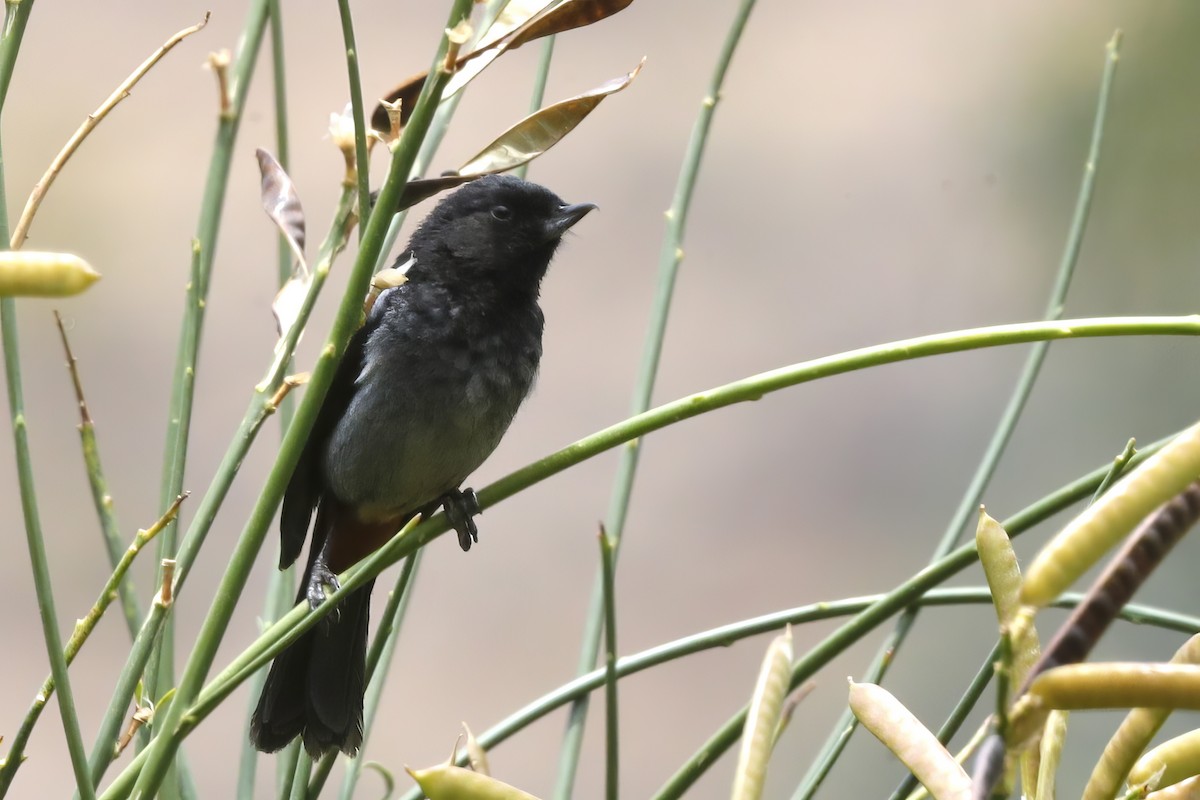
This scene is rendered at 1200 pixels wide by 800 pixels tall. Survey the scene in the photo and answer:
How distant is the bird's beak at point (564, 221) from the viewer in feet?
5.83

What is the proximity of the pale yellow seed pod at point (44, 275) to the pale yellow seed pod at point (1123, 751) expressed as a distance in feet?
1.68

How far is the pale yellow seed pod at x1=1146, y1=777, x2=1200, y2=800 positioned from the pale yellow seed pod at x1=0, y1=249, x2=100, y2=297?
58 centimetres

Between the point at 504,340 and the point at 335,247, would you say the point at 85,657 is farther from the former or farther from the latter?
the point at 335,247

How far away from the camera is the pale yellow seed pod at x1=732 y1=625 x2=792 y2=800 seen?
60 centimetres

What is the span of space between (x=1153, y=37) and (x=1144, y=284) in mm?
683

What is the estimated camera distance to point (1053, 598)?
46 centimetres

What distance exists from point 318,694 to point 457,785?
2.67 feet

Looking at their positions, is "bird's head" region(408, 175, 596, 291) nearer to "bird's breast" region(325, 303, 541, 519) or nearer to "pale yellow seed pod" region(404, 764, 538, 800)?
"bird's breast" region(325, 303, 541, 519)

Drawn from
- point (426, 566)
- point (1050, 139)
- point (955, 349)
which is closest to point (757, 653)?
point (426, 566)

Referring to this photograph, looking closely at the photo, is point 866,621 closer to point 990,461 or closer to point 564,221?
point 990,461

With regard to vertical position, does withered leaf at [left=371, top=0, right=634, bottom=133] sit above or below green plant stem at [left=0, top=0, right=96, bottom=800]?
above

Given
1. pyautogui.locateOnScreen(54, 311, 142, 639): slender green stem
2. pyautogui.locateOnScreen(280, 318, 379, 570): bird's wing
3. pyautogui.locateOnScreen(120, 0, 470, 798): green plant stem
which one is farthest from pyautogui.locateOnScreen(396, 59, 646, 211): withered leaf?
pyautogui.locateOnScreen(280, 318, 379, 570): bird's wing

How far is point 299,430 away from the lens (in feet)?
2.16

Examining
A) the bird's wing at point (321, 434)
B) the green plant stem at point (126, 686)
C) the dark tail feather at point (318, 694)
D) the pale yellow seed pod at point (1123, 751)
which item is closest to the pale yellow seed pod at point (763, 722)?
the pale yellow seed pod at point (1123, 751)
